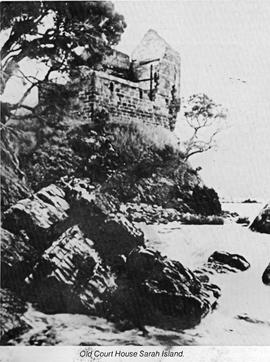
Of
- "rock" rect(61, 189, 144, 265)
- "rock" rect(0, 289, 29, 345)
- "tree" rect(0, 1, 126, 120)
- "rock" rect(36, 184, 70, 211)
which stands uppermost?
"tree" rect(0, 1, 126, 120)

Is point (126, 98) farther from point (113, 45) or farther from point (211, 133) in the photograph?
point (211, 133)

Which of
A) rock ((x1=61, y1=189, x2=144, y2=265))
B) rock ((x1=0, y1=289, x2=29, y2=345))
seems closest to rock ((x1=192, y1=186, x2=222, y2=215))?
rock ((x1=61, y1=189, x2=144, y2=265))

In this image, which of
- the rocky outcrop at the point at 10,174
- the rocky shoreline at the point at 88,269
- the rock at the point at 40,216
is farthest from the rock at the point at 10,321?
the rocky outcrop at the point at 10,174

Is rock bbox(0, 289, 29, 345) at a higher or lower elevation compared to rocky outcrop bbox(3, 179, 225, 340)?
lower

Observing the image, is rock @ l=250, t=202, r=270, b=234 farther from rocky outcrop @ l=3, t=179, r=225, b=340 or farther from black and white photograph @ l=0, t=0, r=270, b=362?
rocky outcrop @ l=3, t=179, r=225, b=340

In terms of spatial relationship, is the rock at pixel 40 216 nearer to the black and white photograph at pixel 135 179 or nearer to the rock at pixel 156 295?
the black and white photograph at pixel 135 179

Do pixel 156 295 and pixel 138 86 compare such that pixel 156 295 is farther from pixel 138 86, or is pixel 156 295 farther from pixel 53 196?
pixel 138 86

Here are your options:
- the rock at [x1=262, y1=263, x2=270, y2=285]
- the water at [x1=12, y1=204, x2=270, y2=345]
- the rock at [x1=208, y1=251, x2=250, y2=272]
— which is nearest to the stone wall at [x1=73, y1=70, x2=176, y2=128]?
the water at [x1=12, y1=204, x2=270, y2=345]

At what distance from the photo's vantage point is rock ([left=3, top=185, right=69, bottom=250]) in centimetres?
198

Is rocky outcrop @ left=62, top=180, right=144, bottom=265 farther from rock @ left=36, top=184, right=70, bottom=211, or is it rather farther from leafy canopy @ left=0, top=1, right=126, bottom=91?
leafy canopy @ left=0, top=1, right=126, bottom=91

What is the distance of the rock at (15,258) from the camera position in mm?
1957

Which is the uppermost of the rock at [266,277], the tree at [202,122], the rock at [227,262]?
the tree at [202,122]

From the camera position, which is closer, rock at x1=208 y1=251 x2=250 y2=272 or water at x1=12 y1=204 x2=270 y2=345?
water at x1=12 y1=204 x2=270 y2=345

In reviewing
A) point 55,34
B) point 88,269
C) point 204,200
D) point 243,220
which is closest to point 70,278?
point 88,269
